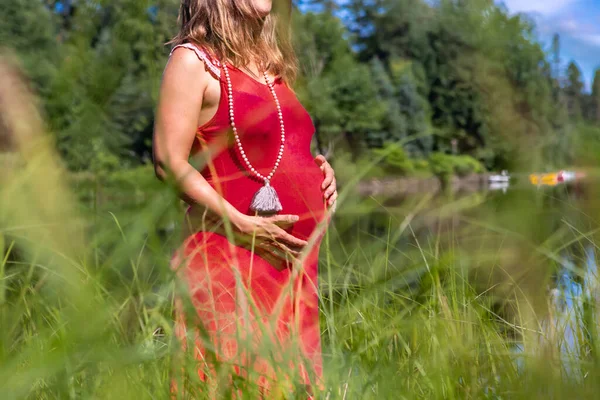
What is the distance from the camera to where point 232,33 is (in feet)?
5.00

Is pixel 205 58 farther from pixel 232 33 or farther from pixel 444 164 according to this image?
pixel 444 164

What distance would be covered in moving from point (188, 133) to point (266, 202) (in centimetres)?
21

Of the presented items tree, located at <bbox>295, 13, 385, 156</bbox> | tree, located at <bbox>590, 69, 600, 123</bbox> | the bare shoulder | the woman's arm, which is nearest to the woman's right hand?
the woman's arm

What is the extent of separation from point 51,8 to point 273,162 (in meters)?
0.76

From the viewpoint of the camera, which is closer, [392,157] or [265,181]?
[265,181]

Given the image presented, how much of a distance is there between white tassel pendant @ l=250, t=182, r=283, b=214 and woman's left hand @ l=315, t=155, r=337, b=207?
→ 0.15 metres

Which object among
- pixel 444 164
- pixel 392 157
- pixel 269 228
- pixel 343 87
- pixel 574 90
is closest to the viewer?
pixel 574 90

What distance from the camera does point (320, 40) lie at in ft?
119

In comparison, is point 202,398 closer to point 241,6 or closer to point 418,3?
point 418,3

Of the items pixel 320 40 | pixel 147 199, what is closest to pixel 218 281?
pixel 147 199

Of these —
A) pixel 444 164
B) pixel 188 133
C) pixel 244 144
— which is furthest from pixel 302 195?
pixel 444 164

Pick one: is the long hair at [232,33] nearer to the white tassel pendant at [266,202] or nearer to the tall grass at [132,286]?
the white tassel pendant at [266,202]

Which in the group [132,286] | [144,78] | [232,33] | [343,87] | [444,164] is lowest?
[132,286]

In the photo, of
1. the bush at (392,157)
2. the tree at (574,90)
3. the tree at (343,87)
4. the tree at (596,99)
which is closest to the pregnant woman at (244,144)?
the bush at (392,157)
